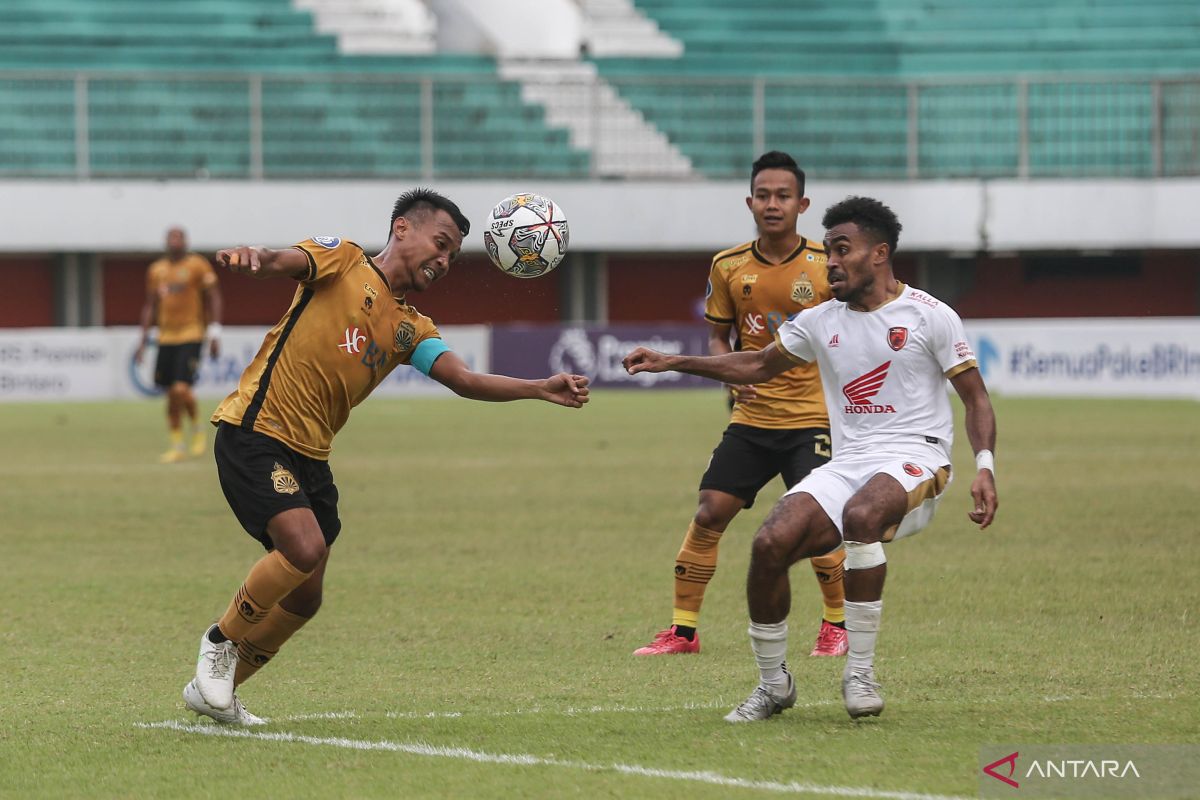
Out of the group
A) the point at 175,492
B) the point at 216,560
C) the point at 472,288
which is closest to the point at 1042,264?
the point at 175,492

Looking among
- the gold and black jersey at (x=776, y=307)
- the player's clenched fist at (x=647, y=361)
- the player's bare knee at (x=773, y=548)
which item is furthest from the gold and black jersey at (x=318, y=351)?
the gold and black jersey at (x=776, y=307)

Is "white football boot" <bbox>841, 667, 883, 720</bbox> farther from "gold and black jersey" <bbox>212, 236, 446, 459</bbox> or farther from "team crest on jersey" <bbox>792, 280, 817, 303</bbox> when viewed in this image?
"team crest on jersey" <bbox>792, 280, 817, 303</bbox>

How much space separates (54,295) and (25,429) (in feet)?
43.3

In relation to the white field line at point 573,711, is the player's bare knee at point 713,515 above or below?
above

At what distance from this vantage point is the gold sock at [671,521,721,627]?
871cm

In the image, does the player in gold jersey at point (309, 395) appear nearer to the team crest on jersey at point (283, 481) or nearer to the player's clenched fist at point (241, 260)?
the team crest on jersey at point (283, 481)

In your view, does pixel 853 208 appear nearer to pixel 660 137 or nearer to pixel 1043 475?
pixel 1043 475

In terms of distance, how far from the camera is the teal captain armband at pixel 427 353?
710 centimetres

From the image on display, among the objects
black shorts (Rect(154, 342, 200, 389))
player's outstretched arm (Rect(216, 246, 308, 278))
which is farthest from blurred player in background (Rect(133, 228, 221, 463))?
player's outstretched arm (Rect(216, 246, 308, 278))

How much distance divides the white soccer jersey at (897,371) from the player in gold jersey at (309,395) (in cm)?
106

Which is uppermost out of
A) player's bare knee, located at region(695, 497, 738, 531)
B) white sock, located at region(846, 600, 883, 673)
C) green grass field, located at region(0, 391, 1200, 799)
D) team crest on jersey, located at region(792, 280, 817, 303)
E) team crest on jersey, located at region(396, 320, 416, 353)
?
team crest on jersey, located at region(792, 280, 817, 303)

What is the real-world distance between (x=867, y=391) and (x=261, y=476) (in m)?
2.43

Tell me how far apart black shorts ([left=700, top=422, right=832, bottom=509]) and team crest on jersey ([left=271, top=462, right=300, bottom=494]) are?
2678 millimetres

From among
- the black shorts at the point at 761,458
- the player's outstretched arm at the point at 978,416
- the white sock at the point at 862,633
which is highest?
the player's outstretched arm at the point at 978,416
